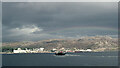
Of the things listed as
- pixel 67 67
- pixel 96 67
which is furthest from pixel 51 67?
pixel 96 67

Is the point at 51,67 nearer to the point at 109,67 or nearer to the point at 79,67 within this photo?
the point at 79,67

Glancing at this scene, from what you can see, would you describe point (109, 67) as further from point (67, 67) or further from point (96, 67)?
point (67, 67)

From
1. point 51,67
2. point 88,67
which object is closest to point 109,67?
point 88,67

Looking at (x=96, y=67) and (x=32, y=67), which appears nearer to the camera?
(x=96, y=67)

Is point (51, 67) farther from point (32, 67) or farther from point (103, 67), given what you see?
point (103, 67)

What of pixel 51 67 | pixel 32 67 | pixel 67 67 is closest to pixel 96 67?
pixel 67 67

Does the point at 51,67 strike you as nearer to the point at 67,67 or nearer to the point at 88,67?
the point at 67,67

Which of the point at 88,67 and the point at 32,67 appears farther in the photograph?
the point at 32,67
